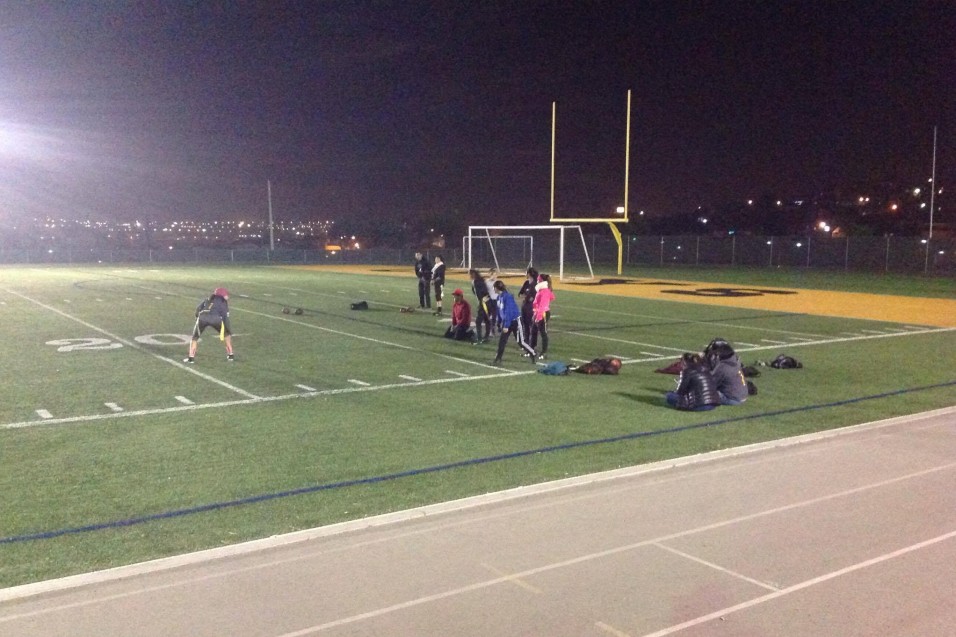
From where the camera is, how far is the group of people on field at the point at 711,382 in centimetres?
1041

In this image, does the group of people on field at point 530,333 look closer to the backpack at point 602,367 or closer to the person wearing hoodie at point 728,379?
the person wearing hoodie at point 728,379

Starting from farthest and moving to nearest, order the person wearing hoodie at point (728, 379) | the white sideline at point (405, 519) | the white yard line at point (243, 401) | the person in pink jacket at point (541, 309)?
the person in pink jacket at point (541, 309) < the person wearing hoodie at point (728, 379) < the white yard line at point (243, 401) < the white sideline at point (405, 519)

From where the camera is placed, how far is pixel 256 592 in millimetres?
4902

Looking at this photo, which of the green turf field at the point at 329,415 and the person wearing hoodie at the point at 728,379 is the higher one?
the person wearing hoodie at the point at 728,379

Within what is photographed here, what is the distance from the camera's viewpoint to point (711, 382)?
10.5 meters

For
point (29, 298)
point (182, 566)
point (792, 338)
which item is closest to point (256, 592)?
point (182, 566)

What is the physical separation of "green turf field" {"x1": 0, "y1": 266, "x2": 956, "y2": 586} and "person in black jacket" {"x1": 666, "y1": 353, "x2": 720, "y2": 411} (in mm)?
216

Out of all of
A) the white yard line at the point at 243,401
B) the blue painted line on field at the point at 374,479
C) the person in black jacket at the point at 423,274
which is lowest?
the blue painted line on field at the point at 374,479

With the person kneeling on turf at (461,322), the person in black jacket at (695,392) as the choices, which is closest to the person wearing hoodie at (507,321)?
the person kneeling on turf at (461,322)

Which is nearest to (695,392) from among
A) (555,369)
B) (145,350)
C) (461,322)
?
(555,369)

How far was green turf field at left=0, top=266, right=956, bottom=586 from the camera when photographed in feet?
21.2

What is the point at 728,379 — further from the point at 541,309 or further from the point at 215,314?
the point at 215,314

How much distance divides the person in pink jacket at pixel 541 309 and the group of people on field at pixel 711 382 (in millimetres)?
3874

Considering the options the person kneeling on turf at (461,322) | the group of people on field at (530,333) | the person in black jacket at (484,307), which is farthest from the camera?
the person kneeling on turf at (461,322)
